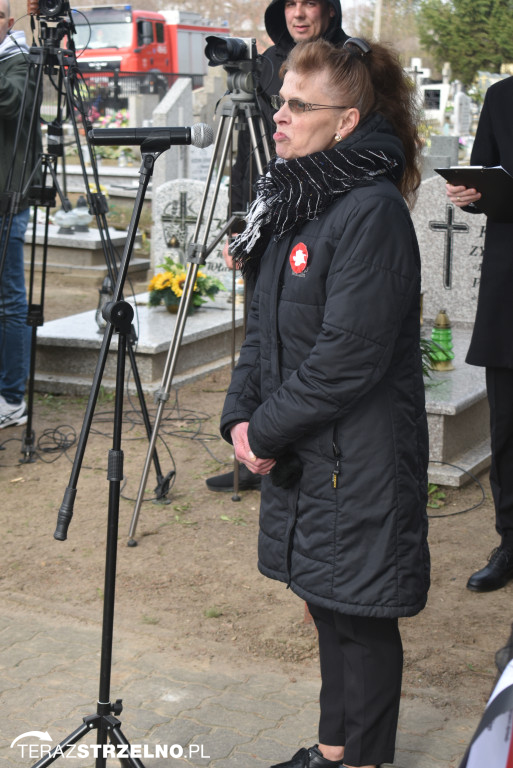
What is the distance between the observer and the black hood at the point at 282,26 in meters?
3.81

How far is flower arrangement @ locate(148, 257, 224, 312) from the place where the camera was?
22.2ft

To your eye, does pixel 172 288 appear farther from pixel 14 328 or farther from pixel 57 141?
pixel 57 141

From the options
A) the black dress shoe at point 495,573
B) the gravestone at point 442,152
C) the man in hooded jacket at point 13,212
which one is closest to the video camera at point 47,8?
the man in hooded jacket at point 13,212

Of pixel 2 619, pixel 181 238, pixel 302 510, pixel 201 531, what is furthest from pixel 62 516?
pixel 181 238

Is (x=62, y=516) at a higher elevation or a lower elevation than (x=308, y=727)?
higher

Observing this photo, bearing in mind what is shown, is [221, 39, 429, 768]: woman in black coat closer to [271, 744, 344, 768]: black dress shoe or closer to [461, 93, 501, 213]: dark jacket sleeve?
[271, 744, 344, 768]: black dress shoe

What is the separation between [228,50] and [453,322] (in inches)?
121

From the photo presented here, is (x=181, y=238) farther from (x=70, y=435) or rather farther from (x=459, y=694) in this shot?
(x=459, y=694)

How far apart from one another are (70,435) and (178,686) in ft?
8.78

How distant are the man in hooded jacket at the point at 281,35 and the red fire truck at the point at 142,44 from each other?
23.2 m

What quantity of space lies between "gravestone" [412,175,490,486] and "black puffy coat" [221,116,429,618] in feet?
8.03

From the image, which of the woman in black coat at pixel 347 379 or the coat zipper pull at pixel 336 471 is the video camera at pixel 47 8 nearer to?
the woman in black coat at pixel 347 379

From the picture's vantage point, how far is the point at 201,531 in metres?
4.23

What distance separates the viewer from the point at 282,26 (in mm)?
3959
